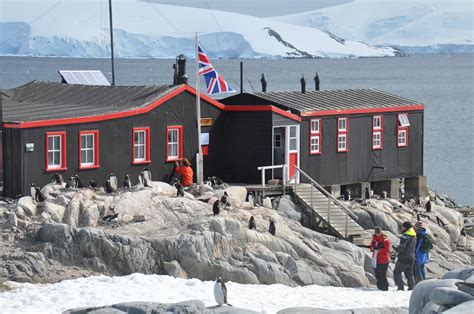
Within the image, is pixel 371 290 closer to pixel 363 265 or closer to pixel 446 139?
pixel 363 265

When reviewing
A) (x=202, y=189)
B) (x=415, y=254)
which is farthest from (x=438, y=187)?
(x=415, y=254)

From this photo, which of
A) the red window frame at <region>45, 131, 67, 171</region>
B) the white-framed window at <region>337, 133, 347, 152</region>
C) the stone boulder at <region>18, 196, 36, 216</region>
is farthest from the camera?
the white-framed window at <region>337, 133, 347, 152</region>

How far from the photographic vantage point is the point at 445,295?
58.0ft

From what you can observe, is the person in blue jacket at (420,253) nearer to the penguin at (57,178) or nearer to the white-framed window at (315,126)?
the penguin at (57,178)

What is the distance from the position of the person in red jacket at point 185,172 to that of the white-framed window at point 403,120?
8.83 meters

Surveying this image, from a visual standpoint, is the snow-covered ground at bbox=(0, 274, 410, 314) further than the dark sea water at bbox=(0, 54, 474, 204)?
No

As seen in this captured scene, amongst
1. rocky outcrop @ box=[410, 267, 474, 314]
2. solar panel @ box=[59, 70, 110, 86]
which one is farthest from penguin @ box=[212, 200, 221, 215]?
solar panel @ box=[59, 70, 110, 86]

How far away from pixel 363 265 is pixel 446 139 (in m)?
58.2

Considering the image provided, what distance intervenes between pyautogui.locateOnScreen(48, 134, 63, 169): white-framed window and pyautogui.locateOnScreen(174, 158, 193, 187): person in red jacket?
3755 mm

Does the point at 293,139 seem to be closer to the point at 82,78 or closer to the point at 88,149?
the point at 88,149

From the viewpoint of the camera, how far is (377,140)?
3888 cm

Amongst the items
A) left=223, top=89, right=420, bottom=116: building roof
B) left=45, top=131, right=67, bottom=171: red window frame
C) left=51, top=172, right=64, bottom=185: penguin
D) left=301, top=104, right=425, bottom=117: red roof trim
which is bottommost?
left=51, top=172, right=64, bottom=185: penguin

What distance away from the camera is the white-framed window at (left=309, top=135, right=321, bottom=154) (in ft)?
119

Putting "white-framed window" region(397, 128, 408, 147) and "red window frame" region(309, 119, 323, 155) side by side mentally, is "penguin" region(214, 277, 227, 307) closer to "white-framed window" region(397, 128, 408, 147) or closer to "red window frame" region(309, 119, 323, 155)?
"red window frame" region(309, 119, 323, 155)
